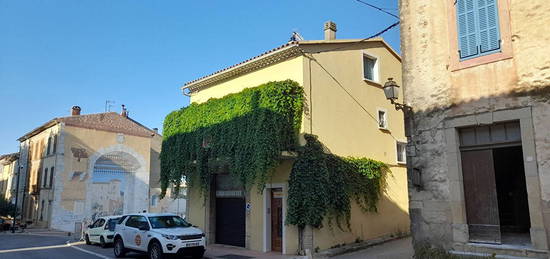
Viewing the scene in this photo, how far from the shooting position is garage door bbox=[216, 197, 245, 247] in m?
16.0

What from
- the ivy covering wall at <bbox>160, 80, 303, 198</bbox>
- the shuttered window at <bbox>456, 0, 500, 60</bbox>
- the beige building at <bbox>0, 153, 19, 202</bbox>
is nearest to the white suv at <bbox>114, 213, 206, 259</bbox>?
the ivy covering wall at <bbox>160, 80, 303, 198</bbox>

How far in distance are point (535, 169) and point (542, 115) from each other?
104 centimetres

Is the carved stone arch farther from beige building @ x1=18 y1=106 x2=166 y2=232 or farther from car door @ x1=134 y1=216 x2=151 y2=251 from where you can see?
car door @ x1=134 y1=216 x2=151 y2=251

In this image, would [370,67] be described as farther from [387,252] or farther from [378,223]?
[387,252]

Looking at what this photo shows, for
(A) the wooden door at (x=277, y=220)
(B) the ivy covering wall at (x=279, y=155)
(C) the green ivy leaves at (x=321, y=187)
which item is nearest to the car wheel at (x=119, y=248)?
(B) the ivy covering wall at (x=279, y=155)

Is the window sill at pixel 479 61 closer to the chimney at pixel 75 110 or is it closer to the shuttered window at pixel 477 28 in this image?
the shuttered window at pixel 477 28

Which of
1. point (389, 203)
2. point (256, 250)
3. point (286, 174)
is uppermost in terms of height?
point (286, 174)

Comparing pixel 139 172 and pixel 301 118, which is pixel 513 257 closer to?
pixel 301 118

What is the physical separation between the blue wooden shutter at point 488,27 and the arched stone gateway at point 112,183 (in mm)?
30219

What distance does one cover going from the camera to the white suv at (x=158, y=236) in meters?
12.1

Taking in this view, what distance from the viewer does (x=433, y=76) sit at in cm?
933

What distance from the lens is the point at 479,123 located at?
27.9 feet

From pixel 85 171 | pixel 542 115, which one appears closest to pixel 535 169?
pixel 542 115

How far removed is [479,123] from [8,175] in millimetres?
49862
